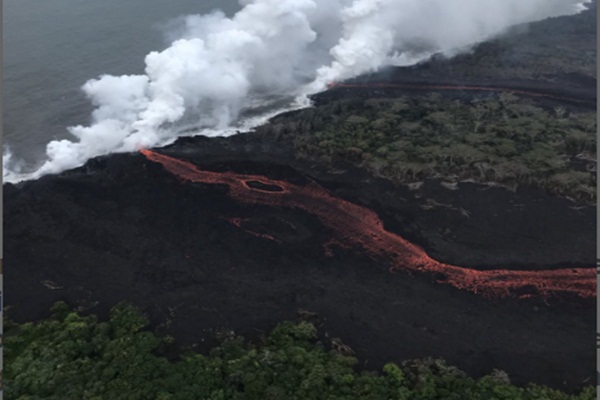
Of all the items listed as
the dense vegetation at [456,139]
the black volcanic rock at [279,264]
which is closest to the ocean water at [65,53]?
the black volcanic rock at [279,264]

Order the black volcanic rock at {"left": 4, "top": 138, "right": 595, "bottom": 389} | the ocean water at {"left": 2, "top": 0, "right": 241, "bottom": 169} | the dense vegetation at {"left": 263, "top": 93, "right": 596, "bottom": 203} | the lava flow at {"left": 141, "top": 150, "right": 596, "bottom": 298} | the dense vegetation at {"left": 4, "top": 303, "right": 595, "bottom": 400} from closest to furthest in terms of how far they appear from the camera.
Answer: the dense vegetation at {"left": 4, "top": 303, "right": 595, "bottom": 400}, the black volcanic rock at {"left": 4, "top": 138, "right": 595, "bottom": 389}, the lava flow at {"left": 141, "top": 150, "right": 596, "bottom": 298}, the dense vegetation at {"left": 263, "top": 93, "right": 596, "bottom": 203}, the ocean water at {"left": 2, "top": 0, "right": 241, "bottom": 169}

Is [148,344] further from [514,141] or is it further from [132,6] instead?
[132,6]

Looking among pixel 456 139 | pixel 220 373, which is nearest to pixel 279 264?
pixel 220 373

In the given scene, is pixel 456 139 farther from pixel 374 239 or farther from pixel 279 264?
pixel 279 264

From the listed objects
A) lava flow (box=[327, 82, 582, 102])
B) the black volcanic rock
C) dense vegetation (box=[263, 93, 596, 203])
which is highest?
lava flow (box=[327, 82, 582, 102])

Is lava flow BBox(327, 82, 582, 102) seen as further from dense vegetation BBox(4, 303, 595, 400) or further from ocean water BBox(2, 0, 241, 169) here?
dense vegetation BBox(4, 303, 595, 400)

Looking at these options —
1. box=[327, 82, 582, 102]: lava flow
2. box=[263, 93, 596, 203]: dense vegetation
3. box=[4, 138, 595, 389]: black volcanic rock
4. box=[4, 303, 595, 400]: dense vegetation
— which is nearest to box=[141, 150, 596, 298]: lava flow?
box=[4, 138, 595, 389]: black volcanic rock

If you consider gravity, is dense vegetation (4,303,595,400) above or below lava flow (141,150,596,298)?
below
